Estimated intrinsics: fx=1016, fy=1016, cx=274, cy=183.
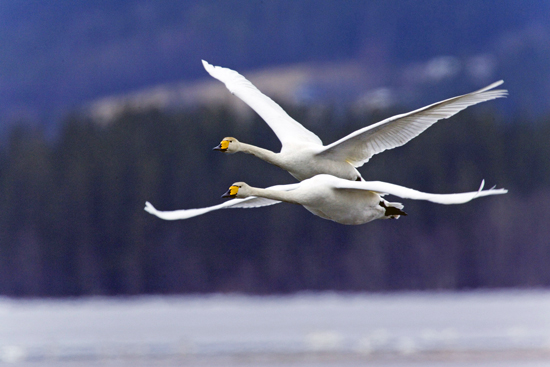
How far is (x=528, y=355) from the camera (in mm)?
27547

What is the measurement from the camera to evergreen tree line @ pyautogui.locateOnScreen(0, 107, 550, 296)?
42.0 metres

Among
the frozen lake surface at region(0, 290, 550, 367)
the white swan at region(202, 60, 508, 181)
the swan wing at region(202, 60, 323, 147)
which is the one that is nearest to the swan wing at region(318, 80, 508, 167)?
the white swan at region(202, 60, 508, 181)

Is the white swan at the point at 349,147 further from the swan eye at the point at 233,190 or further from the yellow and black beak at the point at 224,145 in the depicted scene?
the swan eye at the point at 233,190

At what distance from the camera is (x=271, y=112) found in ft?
36.3

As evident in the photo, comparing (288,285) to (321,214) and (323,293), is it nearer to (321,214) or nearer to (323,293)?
(323,293)

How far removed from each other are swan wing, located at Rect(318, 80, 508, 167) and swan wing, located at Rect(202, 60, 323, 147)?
1.91 feet

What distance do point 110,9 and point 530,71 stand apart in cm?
3938

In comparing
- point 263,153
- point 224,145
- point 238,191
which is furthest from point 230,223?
point 238,191

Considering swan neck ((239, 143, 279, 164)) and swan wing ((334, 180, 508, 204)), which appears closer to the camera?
swan wing ((334, 180, 508, 204))

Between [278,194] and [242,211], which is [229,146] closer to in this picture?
[278,194]

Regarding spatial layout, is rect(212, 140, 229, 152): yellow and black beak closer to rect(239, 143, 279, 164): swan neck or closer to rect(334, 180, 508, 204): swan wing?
rect(239, 143, 279, 164): swan neck

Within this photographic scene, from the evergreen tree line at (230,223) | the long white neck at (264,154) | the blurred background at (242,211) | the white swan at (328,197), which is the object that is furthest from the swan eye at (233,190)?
the evergreen tree line at (230,223)

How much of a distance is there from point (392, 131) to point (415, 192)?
208cm

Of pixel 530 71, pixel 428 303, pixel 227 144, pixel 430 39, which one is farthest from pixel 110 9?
pixel 227 144
